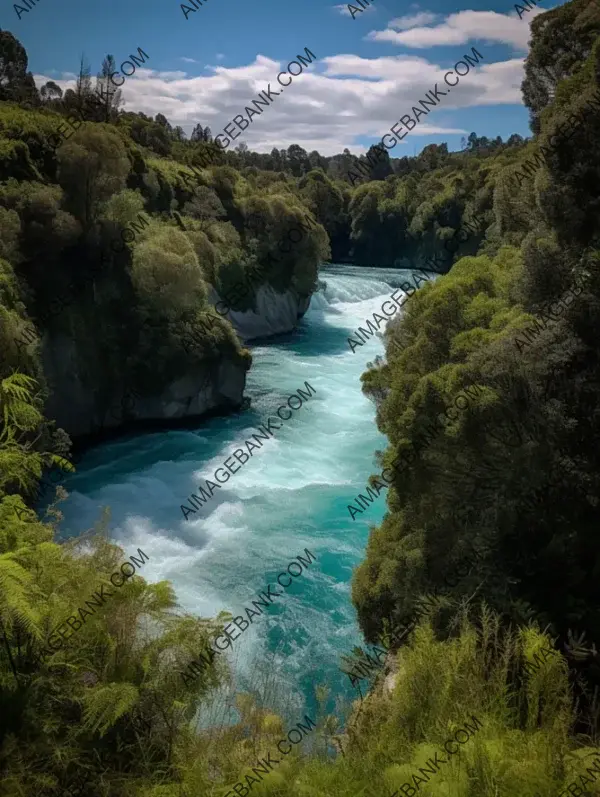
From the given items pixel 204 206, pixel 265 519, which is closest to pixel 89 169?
pixel 265 519

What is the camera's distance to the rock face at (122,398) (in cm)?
2442

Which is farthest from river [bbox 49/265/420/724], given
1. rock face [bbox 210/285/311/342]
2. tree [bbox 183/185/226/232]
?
tree [bbox 183/185/226/232]

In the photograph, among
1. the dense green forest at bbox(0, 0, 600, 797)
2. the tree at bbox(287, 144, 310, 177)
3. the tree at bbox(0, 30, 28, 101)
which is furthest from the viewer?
the tree at bbox(287, 144, 310, 177)

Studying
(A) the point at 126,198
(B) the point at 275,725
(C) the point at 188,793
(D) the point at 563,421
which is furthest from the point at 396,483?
(A) the point at 126,198

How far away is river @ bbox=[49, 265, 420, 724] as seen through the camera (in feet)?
47.5

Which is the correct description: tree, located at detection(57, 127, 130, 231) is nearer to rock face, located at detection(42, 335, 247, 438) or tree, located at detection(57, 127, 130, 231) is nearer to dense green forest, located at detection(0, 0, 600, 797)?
dense green forest, located at detection(0, 0, 600, 797)

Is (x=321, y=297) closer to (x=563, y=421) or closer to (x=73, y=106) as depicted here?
(x=73, y=106)

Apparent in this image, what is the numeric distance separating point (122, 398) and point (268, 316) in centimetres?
2027

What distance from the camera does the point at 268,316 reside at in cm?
4569

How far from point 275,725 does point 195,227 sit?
113ft

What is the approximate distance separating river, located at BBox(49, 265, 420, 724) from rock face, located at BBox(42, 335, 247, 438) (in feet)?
3.33

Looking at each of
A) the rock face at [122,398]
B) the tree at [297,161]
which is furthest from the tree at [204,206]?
the tree at [297,161]

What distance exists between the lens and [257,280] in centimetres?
4391

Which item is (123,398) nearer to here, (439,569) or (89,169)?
(89,169)
